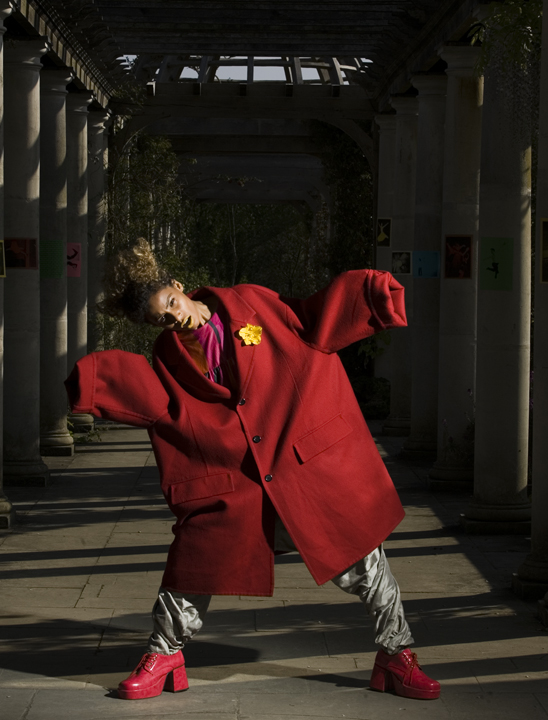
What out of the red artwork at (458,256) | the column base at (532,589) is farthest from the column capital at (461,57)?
the column base at (532,589)

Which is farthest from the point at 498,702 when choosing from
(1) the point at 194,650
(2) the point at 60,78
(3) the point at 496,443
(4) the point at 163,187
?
(4) the point at 163,187

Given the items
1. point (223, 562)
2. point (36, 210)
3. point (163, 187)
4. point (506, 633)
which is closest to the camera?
point (223, 562)

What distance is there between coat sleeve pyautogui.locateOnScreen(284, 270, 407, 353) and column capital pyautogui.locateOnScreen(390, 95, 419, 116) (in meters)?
8.16

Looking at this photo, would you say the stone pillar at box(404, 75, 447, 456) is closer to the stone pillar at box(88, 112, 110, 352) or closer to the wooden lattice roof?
the wooden lattice roof

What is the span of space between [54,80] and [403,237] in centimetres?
413

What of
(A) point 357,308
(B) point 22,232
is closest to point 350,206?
(B) point 22,232

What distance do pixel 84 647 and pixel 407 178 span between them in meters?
8.23

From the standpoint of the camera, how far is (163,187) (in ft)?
47.4

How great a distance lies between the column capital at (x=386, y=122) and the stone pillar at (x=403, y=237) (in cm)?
144

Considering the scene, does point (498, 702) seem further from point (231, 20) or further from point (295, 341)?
point (231, 20)

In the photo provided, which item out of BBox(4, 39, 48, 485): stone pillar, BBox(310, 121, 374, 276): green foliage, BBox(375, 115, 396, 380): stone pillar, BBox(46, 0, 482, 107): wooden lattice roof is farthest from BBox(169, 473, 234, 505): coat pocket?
BBox(310, 121, 374, 276): green foliage

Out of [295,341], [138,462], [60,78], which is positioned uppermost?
[60,78]

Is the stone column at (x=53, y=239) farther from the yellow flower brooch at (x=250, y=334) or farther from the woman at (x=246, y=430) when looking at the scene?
the yellow flower brooch at (x=250, y=334)

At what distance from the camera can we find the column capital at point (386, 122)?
526 inches
